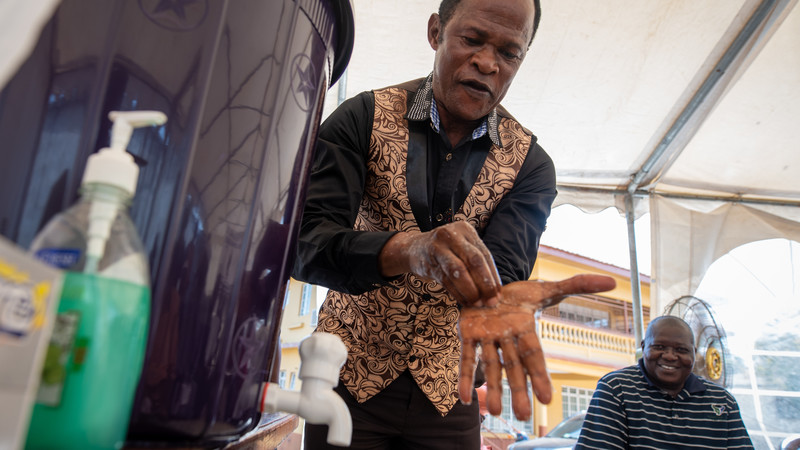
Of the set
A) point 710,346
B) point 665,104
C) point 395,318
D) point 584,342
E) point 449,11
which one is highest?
point 665,104

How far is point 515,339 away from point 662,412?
213 cm

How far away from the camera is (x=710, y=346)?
3469 mm

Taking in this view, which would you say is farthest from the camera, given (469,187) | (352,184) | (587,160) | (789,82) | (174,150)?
(587,160)

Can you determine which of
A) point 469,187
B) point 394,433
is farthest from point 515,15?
point 394,433

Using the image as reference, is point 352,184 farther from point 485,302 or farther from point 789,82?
point 789,82

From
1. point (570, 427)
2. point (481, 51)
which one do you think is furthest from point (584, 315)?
point (481, 51)

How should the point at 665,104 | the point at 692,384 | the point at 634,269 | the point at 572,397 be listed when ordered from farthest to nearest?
the point at 572,397 < the point at 634,269 < the point at 665,104 < the point at 692,384

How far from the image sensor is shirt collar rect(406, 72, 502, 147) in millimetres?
1301

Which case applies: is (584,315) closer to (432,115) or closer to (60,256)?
(432,115)

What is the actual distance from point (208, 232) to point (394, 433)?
2.81 feet

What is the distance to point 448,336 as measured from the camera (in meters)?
1.23

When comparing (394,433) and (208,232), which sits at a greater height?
(208,232)

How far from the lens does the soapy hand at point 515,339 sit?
64 cm

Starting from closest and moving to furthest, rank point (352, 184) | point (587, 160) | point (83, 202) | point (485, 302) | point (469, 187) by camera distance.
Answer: point (83, 202)
point (485, 302)
point (352, 184)
point (469, 187)
point (587, 160)
